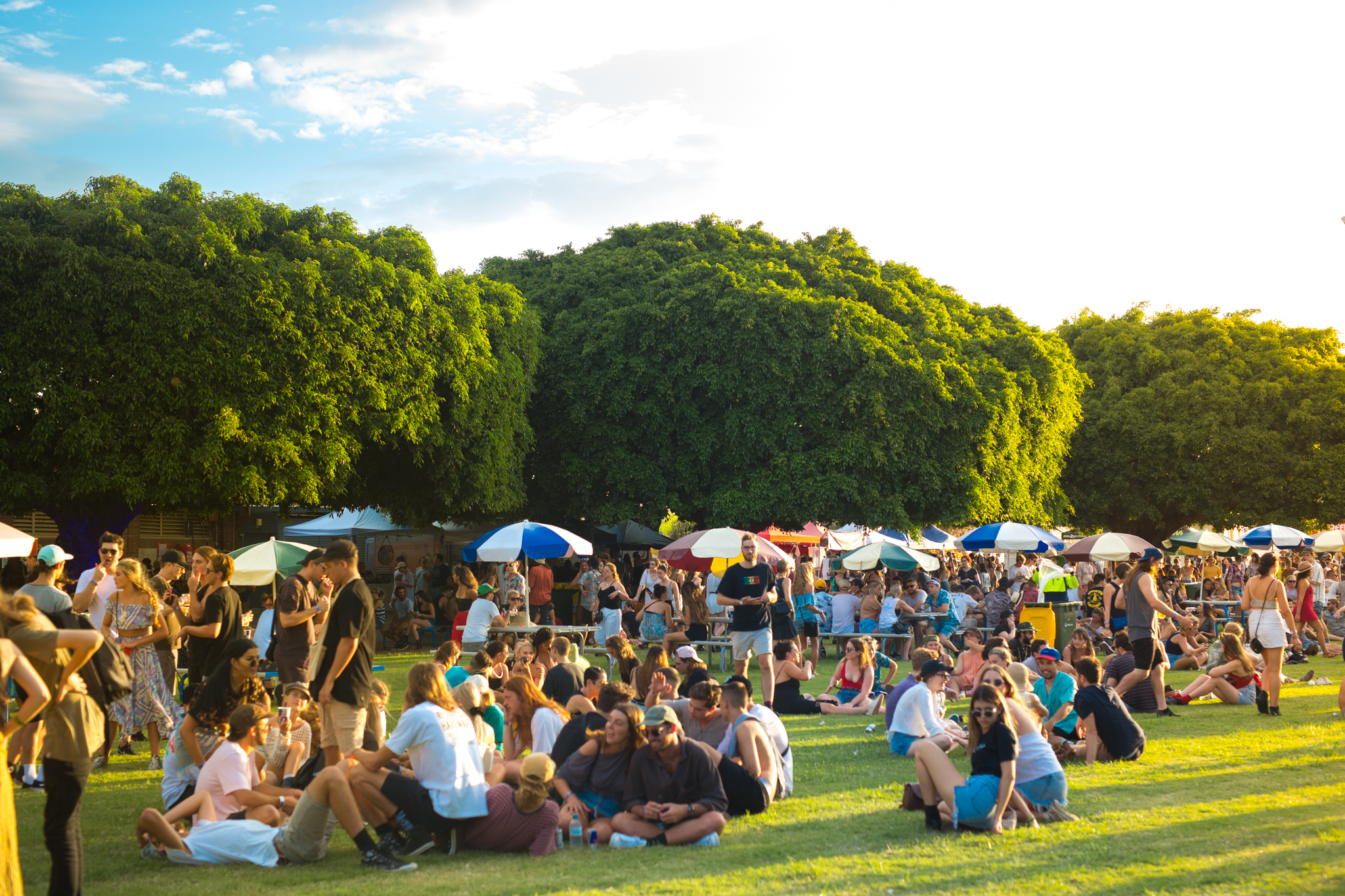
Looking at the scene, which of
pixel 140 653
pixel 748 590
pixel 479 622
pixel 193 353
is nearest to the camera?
pixel 140 653

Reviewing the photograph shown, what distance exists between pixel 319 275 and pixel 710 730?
14346mm

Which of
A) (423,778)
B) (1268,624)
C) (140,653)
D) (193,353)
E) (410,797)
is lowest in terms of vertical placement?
(410,797)

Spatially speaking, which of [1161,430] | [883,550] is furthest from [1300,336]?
[883,550]

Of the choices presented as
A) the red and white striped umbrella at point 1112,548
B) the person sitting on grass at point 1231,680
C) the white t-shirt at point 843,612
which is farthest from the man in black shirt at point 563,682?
the red and white striped umbrella at point 1112,548

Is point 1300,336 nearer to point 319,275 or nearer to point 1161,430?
point 1161,430

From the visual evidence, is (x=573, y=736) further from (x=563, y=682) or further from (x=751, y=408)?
(x=751, y=408)

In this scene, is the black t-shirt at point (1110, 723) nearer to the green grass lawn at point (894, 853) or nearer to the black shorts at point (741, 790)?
the green grass lawn at point (894, 853)

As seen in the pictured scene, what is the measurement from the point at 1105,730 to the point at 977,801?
10.5 feet

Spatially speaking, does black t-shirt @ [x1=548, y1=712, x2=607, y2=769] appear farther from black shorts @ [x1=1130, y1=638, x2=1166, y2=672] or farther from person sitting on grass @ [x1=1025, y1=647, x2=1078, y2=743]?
black shorts @ [x1=1130, y1=638, x2=1166, y2=672]

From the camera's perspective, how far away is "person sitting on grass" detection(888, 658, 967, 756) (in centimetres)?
928

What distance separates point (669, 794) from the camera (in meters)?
6.70

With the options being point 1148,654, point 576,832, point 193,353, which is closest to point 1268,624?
point 1148,654

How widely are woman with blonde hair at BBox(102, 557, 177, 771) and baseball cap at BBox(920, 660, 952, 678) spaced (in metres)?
6.62

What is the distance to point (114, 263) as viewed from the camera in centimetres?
1745
